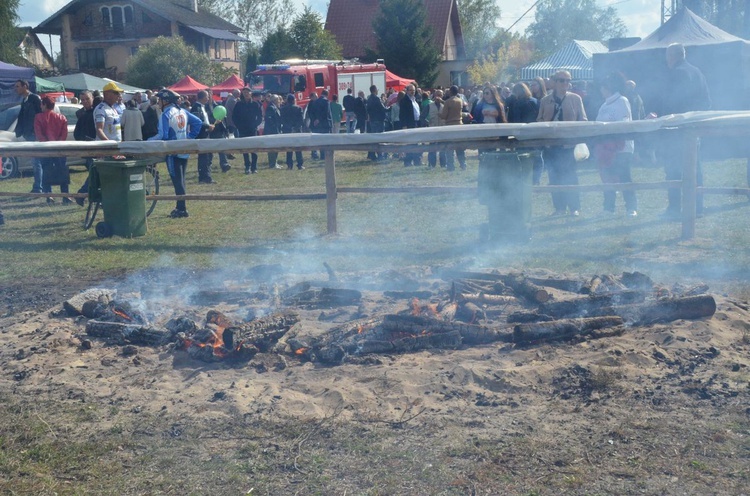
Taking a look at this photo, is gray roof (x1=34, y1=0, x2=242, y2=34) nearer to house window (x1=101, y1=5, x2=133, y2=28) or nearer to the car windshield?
house window (x1=101, y1=5, x2=133, y2=28)

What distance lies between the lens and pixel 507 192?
939cm

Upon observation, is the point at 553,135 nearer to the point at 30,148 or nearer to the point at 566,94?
the point at 566,94

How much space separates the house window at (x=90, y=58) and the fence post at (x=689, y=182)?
55.8m

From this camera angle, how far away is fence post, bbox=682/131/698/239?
9.16 m

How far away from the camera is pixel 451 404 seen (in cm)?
489

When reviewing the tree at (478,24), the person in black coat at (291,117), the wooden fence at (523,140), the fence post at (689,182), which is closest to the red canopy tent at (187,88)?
the person in black coat at (291,117)

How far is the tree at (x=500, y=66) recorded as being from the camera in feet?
200

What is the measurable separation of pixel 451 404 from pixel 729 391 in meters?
1.77

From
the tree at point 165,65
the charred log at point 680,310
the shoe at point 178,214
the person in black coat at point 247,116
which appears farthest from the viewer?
the tree at point 165,65

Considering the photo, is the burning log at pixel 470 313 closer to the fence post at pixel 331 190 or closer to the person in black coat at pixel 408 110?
the fence post at pixel 331 190

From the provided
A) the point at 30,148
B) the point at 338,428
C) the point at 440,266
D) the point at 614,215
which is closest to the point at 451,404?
the point at 338,428

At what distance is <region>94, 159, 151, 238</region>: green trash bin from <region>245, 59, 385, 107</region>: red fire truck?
18790 millimetres

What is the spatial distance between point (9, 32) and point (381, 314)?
169 feet

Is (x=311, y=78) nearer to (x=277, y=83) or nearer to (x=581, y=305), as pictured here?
(x=277, y=83)
